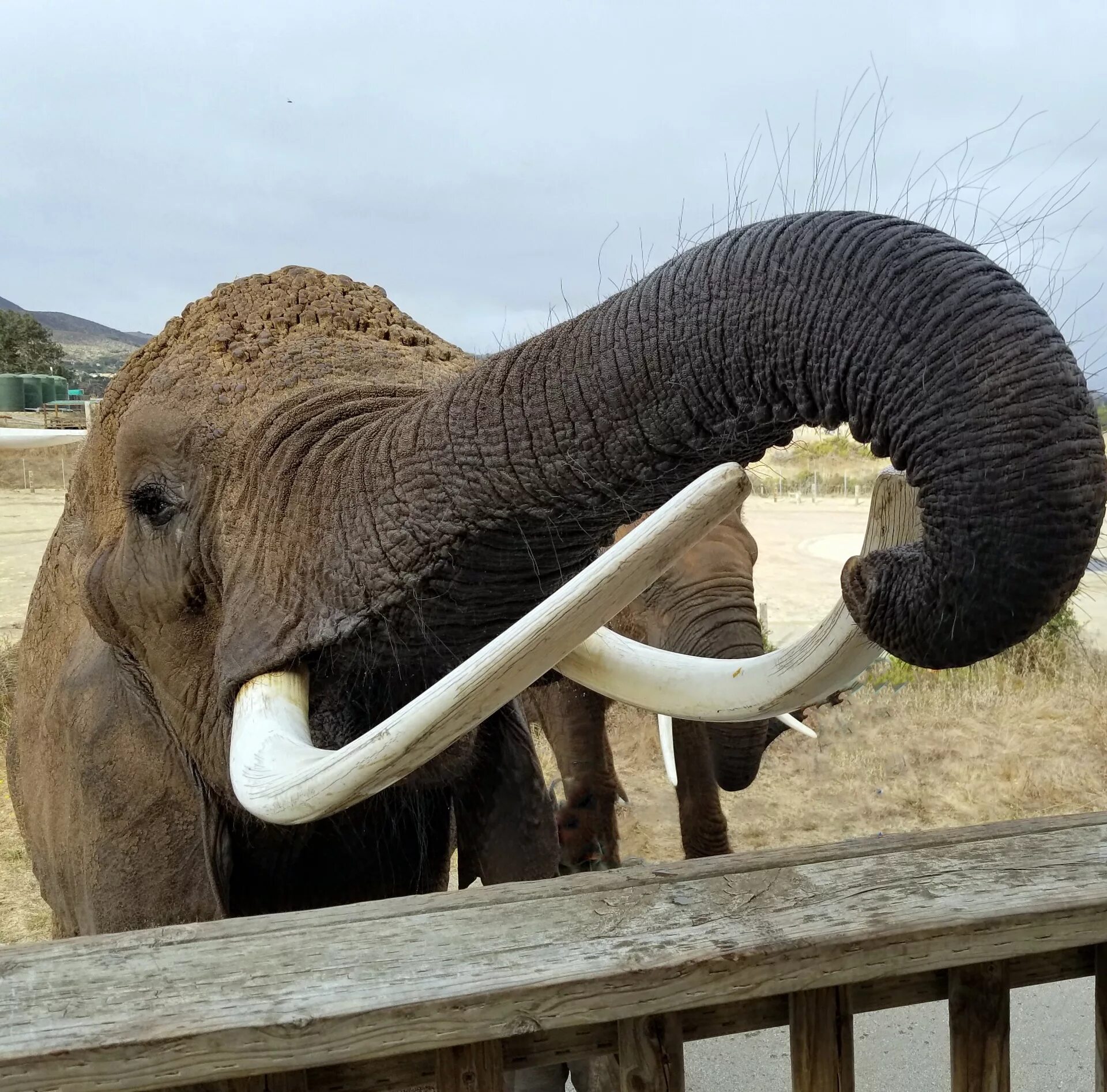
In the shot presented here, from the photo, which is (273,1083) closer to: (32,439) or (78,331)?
(32,439)

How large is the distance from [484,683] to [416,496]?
15.2 inches

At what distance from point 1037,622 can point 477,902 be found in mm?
735

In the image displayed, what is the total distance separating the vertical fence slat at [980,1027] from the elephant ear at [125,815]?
1405 millimetres

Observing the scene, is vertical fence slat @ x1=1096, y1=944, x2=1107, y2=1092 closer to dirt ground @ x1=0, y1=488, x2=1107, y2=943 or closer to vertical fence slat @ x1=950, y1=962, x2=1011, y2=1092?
vertical fence slat @ x1=950, y1=962, x2=1011, y2=1092

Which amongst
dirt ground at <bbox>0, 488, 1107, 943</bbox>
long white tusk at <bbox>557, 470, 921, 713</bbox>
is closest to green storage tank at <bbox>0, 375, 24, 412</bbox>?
dirt ground at <bbox>0, 488, 1107, 943</bbox>

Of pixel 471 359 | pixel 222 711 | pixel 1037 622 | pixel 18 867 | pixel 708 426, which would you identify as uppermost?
pixel 471 359

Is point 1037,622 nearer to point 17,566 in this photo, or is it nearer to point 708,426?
point 708,426

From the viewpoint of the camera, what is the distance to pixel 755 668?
1.51 m

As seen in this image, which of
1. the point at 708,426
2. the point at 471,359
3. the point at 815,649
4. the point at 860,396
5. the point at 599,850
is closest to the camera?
the point at 860,396

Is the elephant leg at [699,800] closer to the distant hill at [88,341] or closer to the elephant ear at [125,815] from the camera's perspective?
A: the elephant ear at [125,815]

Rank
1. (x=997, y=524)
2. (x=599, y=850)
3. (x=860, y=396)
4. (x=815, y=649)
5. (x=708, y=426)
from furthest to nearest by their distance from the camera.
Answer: (x=599, y=850) → (x=815, y=649) → (x=708, y=426) → (x=860, y=396) → (x=997, y=524)

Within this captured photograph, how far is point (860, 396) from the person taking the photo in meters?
1.08

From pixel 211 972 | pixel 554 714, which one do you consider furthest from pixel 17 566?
pixel 211 972

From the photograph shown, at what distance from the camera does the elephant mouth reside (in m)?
1.15
